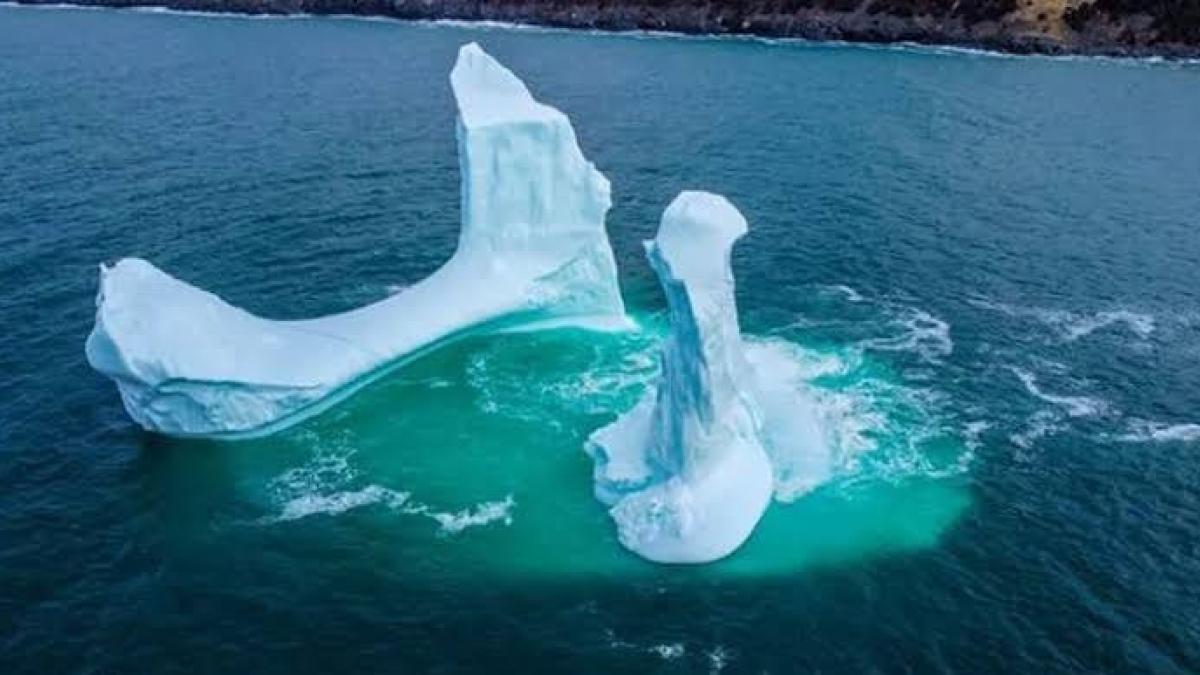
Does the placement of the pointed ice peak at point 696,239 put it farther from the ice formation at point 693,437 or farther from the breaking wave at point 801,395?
the breaking wave at point 801,395

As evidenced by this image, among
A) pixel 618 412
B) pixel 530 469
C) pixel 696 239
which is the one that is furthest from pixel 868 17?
pixel 530 469

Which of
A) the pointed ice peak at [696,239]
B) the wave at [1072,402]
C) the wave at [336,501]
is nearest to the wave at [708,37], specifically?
the wave at [1072,402]

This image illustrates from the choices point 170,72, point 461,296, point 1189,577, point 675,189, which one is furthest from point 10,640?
point 170,72

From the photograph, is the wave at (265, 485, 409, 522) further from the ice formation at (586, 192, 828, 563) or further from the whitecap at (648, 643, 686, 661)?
the whitecap at (648, 643, 686, 661)

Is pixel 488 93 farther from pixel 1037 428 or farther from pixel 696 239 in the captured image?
pixel 1037 428

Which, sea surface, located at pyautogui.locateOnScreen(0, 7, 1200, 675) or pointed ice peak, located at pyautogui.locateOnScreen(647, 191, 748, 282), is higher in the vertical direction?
pointed ice peak, located at pyautogui.locateOnScreen(647, 191, 748, 282)

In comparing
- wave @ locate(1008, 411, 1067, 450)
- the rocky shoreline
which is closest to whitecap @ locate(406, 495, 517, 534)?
wave @ locate(1008, 411, 1067, 450)

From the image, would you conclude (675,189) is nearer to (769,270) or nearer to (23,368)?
(769,270)
